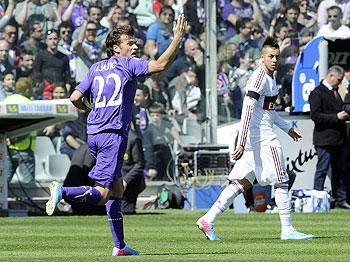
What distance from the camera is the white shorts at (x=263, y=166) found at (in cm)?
1364

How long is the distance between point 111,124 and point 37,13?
12.0m

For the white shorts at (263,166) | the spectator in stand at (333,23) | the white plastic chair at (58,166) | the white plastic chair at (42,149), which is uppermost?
the spectator in stand at (333,23)

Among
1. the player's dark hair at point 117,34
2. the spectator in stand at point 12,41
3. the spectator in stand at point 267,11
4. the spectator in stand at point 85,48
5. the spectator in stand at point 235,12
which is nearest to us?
the player's dark hair at point 117,34

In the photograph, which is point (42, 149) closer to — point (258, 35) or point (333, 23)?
point (258, 35)

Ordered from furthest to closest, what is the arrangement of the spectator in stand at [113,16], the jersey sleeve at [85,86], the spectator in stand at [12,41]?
the spectator in stand at [113,16], the spectator in stand at [12,41], the jersey sleeve at [85,86]

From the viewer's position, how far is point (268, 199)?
832 inches

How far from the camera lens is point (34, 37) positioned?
74.5 feet

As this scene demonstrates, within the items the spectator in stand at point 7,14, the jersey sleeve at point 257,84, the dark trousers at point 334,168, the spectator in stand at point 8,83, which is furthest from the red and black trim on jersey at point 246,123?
the spectator in stand at point 7,14

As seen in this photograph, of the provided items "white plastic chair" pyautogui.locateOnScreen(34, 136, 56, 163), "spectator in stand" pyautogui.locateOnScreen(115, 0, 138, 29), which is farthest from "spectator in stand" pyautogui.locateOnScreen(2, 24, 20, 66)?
"spectator in stand" pyautogui.locateOnScreen(115, 0, 138, 29)

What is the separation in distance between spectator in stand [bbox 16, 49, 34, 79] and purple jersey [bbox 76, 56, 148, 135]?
11.5 meters

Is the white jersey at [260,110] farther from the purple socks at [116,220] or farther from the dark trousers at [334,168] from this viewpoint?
the dark trousers at [334,168]

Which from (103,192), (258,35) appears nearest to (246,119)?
(103,192)

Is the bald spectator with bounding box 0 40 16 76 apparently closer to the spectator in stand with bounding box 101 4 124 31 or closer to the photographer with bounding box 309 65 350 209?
the spectator in stand with bounding box 101 4 124 31

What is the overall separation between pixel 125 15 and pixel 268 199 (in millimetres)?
4502
